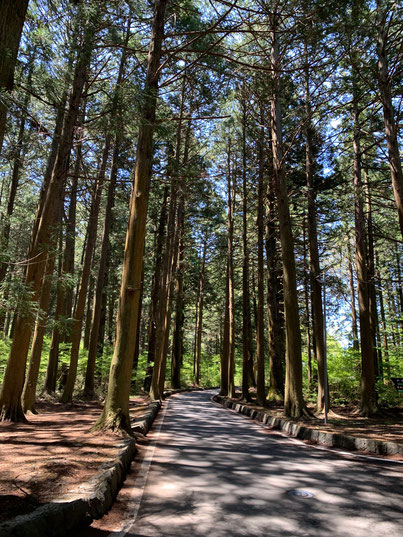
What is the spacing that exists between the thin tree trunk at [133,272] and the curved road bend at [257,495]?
1087 mm

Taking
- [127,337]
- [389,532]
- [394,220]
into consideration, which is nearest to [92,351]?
[127,337]

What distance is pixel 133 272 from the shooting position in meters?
8.14

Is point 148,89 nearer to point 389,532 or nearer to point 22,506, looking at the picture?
point 22,506

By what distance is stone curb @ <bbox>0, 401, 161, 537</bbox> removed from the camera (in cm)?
263

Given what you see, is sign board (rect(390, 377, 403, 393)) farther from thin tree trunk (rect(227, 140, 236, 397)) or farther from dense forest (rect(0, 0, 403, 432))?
thin tree trunk (rect(227, 140, 236, 397))

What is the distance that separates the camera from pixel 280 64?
517 inches

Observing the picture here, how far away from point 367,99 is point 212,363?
1532 inches

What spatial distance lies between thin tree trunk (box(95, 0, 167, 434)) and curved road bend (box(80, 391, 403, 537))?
3.57 feet

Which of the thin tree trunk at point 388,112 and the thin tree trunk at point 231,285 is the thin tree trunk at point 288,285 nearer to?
the thin tree trunk at point 388,112

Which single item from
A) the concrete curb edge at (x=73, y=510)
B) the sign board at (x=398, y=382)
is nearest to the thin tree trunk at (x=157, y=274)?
Answer: the sign board at (x=398, y=382)

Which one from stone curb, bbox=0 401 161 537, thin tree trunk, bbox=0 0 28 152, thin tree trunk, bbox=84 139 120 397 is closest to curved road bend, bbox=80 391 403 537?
stone curb, bbox=0 401 161 537

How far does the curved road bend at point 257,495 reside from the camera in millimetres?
3359

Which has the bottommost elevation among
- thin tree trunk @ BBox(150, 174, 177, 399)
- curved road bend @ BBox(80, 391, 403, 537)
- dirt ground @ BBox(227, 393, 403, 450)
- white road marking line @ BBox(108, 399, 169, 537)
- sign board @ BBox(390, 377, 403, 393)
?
white road marking line @ BBox(108, 399, 169, 537)

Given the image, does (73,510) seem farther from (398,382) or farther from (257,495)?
(398,382)
